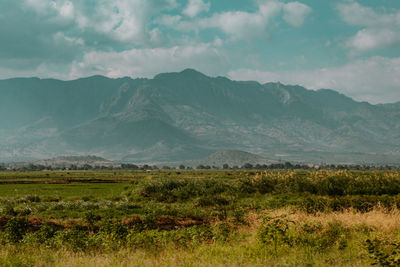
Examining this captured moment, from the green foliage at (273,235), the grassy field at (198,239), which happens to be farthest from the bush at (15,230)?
the green foliage at (273,235)

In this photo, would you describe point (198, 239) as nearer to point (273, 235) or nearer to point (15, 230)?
point (273, 235)

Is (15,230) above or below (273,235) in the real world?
below

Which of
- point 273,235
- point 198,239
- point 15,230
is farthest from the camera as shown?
point 15,230

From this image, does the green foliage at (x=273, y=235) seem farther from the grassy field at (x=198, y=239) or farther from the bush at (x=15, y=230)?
the bush at (x=15, y=230)

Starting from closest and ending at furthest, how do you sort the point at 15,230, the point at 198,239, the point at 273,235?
the point at 273,235, the point at 198,239, the point at 15,230

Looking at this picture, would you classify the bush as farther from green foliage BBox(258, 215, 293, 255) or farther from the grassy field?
green foliage BBox(258, 215, 293, 255)

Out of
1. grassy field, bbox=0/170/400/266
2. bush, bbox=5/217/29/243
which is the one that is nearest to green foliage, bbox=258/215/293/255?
grassy field, bbox=0/170/400/266

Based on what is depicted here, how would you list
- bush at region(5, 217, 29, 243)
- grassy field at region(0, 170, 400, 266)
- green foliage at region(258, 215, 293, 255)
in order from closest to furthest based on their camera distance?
grassy field at region(0, 170, 400, 266)
green foliage at region(258, 215, 293, 255)
bush at region(5, 217, 29, 243)

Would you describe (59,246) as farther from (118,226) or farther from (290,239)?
(290,239)

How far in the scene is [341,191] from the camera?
153 ft

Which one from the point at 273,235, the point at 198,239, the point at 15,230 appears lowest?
the point at 15,230

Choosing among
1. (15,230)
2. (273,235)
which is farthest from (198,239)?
(15,230)

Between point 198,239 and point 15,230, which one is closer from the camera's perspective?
point 198,239

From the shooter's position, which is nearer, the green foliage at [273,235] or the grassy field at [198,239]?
the grassy field at [198,239]
